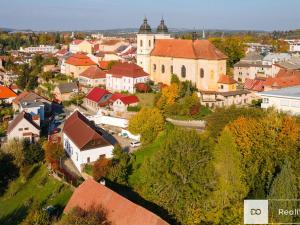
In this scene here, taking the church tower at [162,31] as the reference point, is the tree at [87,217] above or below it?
below

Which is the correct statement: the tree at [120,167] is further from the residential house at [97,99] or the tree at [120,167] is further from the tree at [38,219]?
the residential house at [97,99]

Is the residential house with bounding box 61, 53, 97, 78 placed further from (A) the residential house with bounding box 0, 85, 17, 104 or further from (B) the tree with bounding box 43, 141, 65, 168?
(B) the tree with bounding box 43, 141, 65, 168

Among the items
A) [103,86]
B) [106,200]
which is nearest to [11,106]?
[103,86]

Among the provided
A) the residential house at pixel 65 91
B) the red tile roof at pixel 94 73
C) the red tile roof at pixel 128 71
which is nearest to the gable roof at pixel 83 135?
the red tile roof at pixel 128 71

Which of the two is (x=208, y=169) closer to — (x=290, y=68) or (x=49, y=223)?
(x=49, y=223)

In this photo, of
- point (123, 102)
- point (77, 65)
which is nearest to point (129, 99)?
point (123, 102)

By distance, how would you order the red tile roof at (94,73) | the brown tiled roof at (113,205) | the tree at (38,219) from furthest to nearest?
1. the red tile roof at (94,73)
2. the tree at (38,219)
3. the brown tiled roof at (113,205)

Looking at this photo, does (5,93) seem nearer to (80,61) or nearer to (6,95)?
(6,95)
